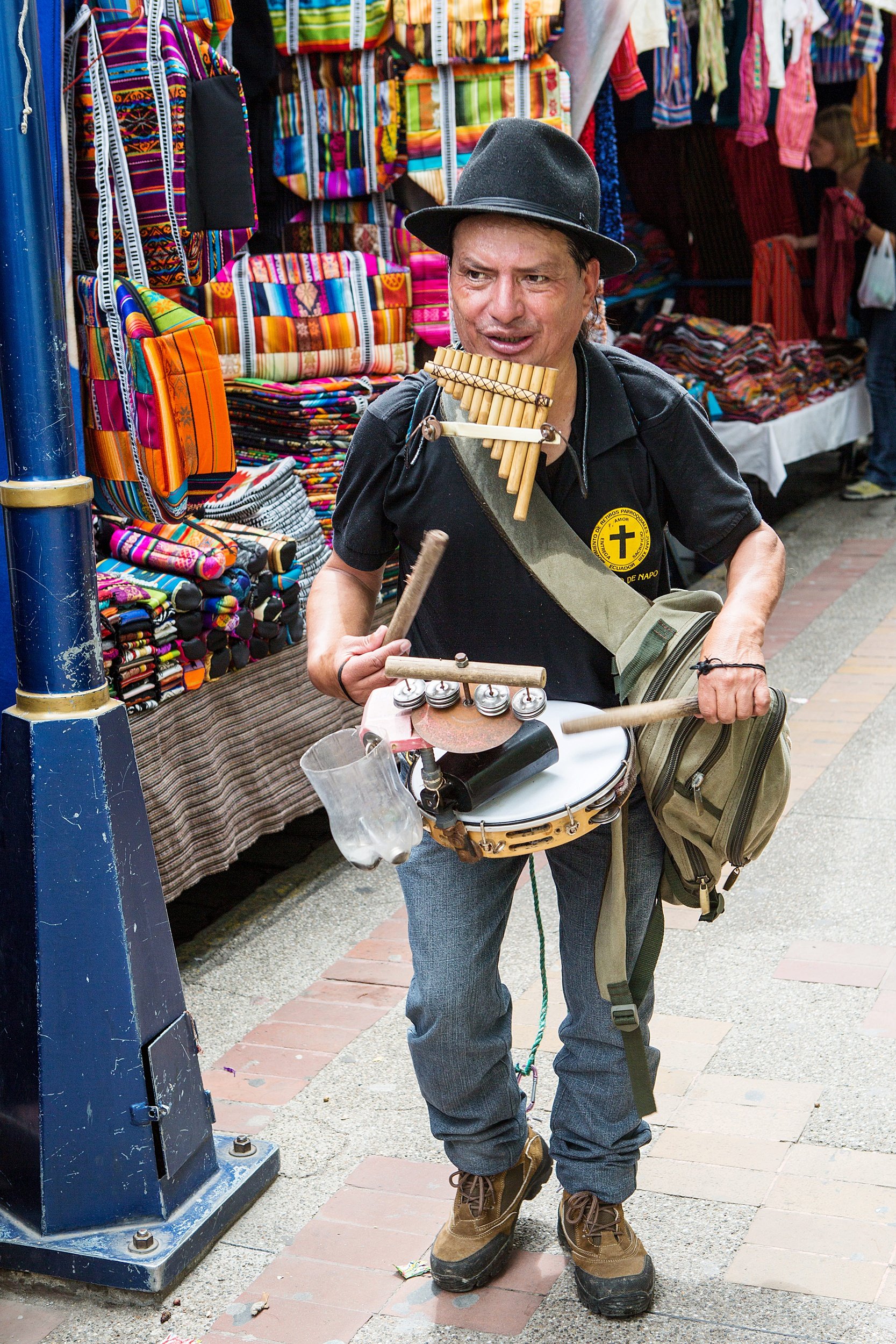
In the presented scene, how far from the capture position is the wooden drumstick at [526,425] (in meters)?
2.08

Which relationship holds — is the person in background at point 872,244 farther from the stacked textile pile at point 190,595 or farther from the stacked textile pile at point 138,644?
the stacked textile pile at point 138,644

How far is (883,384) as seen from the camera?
346 inches

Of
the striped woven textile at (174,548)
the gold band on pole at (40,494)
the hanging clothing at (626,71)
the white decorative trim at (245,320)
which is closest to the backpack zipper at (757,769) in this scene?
the gold band on pole at (40,494)

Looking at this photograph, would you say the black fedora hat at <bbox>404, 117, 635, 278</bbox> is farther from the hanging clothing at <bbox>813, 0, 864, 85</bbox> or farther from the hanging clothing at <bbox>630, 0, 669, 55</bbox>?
the hanging clothing at <bbox>813, 0, 864, 85</bbox>

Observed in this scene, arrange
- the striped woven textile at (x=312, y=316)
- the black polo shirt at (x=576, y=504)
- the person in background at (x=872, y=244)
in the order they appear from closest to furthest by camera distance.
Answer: the black polo shirt at (x=576, y=504) < the striped woven textile at (x=312, y=316) < the person in background at (x=872, y=244)

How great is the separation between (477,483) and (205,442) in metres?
1.41

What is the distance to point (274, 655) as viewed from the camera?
417cm

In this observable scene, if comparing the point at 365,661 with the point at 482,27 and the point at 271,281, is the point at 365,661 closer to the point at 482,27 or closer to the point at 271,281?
the point at 271,281

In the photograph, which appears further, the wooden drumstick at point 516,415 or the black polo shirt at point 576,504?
the black polo shirt at point 576,504

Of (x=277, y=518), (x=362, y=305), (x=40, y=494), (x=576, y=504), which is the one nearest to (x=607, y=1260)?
(x=576, y=504)

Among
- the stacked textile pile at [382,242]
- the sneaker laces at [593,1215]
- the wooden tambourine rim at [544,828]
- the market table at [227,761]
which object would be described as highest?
the stacked textile pile at [382,242]

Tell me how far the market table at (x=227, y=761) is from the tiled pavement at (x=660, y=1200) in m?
0.46

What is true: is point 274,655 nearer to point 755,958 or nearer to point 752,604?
point 755,958

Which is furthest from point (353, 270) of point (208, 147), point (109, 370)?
point (109, 370)
